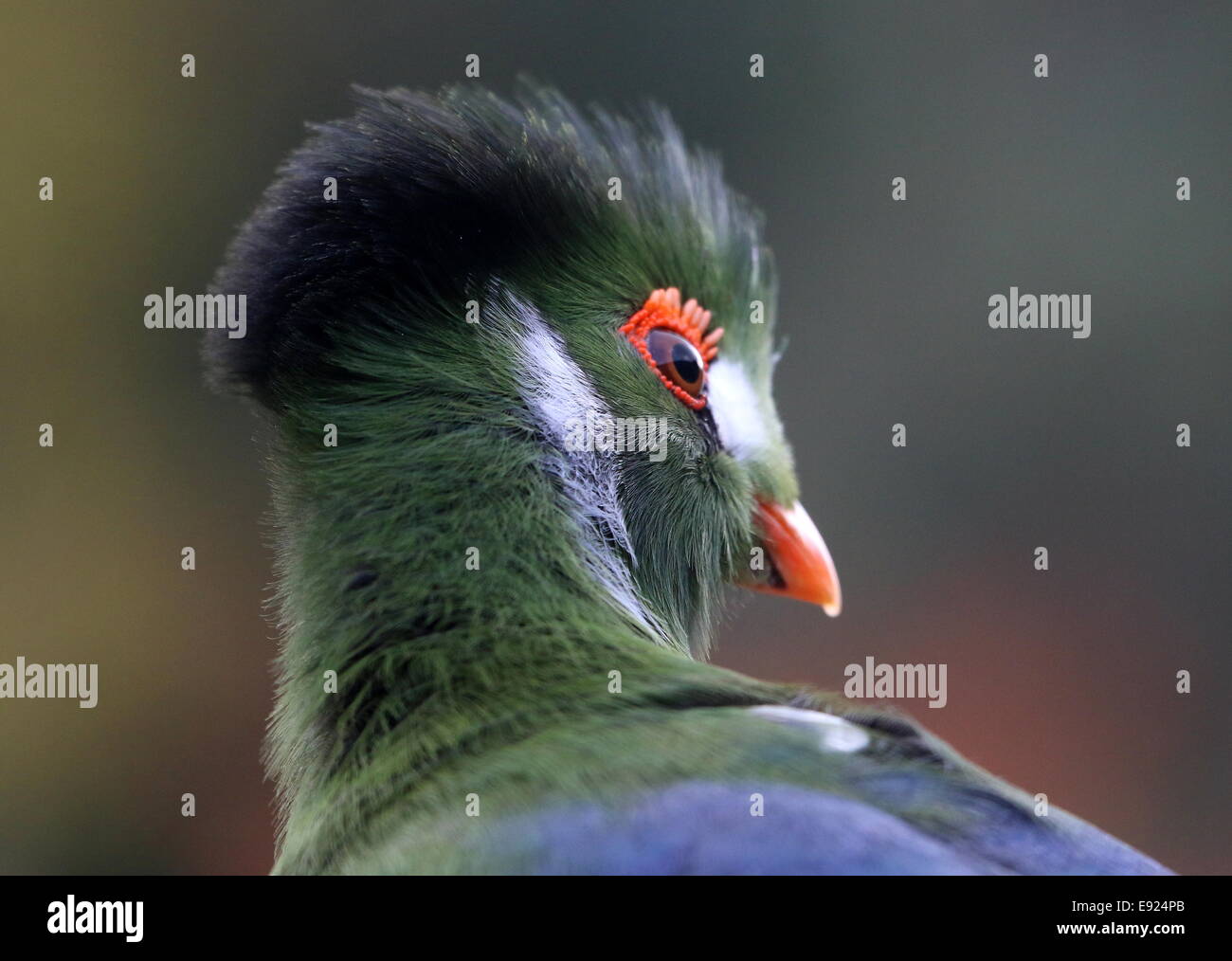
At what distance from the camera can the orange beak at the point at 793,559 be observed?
2.70 m

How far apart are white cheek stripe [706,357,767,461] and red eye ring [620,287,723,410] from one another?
0.04 metres

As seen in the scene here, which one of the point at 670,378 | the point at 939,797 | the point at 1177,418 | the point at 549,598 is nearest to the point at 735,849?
the point at 939,797

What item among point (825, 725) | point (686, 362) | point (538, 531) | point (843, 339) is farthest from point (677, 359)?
point (843, 339)

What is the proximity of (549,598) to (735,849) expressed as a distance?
24.0 inches

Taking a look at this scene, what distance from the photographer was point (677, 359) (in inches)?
102

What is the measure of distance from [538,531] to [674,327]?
68 cm

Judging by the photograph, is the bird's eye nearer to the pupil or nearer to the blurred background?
the pupil

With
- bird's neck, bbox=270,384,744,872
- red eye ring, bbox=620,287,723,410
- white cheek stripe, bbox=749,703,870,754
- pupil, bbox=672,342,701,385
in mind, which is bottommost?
white cheek stripe, bbox=749,703,870,754

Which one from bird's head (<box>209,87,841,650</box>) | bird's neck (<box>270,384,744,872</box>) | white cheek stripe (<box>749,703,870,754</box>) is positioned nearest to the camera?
white cheek stripe (<box>749,703,870,754</box>)

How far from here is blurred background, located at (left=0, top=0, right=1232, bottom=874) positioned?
5.57m

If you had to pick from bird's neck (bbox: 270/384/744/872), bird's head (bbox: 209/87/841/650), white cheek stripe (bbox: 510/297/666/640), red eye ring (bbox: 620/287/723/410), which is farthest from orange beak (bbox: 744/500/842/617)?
bird's neck (bbox: 270/384/744/872)

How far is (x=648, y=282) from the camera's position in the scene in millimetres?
2625

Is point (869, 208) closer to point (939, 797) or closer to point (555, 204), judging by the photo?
point (555, 204)

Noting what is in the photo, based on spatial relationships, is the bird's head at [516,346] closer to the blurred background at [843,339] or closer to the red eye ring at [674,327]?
the red eye ring at [674,327]
